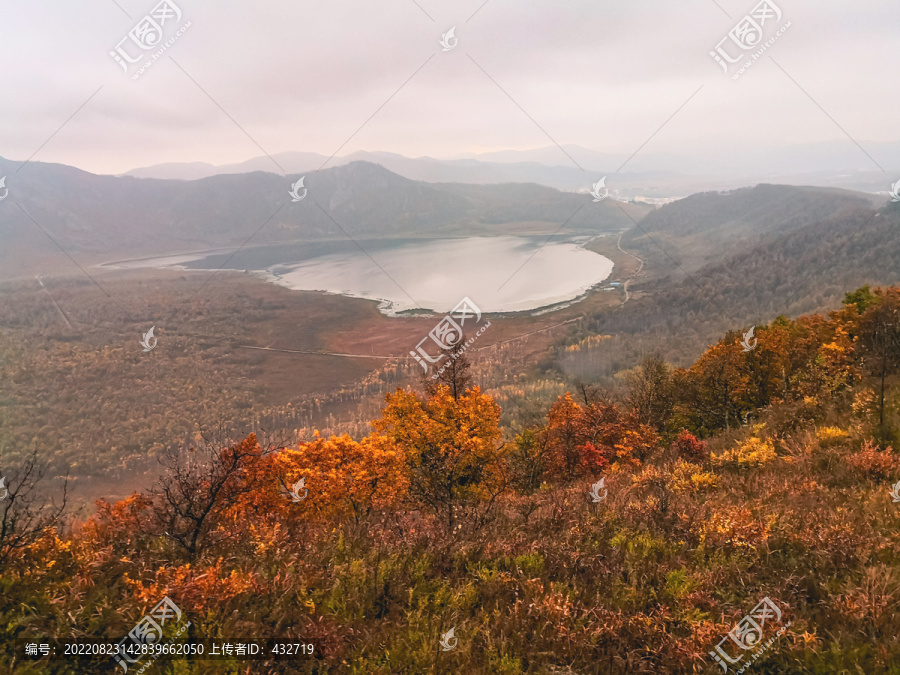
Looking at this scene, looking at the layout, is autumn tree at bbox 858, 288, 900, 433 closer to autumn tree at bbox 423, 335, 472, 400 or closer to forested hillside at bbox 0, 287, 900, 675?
forested hillside at bbox 0, 287, 900, 675

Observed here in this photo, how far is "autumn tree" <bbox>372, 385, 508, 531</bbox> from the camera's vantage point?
61.7ft

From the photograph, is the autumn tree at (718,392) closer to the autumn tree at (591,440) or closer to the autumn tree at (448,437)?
the autumn tree at (591,440)

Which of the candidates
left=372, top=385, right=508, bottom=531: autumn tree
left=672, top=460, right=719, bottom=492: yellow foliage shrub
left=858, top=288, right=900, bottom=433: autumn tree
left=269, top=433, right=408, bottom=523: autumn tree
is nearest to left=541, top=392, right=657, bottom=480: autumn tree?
left=372, top=385, right=508, bottom=531: autumn tree

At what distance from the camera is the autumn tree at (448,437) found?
18797 millimetres

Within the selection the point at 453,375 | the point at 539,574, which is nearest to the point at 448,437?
the point at 453,375

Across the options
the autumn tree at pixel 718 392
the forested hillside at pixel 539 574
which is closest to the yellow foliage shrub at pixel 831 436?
the forested hillside at pixel 539 574

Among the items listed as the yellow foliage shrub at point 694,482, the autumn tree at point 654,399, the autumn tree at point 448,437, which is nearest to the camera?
the yellow foliage shrub at point 694,482

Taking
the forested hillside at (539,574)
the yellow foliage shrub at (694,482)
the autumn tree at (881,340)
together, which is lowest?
the yellow foliage shrub at (694,482)

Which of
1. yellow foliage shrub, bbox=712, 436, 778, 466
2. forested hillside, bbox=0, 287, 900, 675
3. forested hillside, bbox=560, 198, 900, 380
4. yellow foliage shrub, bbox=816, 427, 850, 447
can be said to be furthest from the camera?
forested hillside, bbox=560, 198, 900, 380

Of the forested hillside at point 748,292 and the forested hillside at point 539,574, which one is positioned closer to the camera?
the forested hillside at point 539,574

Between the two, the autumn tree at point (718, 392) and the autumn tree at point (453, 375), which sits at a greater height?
the autumn tree at point (453, 375)

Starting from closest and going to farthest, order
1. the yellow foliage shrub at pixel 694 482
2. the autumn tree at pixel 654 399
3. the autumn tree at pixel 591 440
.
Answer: the yellow foliage shrub at pixel 694 482 < the autumn tree at pixel 591 440 < the autumn tree at pixel 654 399

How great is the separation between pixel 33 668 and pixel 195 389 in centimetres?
13348

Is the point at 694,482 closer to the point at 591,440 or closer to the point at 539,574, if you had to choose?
the point at 539,574
